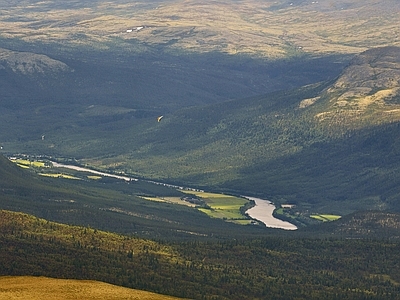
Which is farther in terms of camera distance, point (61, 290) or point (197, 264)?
point (197, 264)

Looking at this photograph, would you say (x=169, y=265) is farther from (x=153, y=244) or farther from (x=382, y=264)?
(x=382, y=264)

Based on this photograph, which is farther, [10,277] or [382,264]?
[382,264]

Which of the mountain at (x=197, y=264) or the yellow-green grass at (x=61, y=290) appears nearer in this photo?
the yellow-green grass at (x=61, y=290)

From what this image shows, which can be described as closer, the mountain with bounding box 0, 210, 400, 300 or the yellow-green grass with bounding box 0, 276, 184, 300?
the yellow-green grass with bounding box 0, 276, 184, 300

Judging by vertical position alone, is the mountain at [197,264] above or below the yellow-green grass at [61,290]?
below

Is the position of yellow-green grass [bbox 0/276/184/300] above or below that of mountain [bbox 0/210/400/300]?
above

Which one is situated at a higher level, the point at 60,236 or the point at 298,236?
the point at 60,236

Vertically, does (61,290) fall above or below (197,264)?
above

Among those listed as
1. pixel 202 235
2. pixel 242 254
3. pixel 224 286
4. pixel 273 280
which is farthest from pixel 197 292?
→ pixel 202 235
